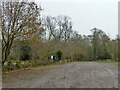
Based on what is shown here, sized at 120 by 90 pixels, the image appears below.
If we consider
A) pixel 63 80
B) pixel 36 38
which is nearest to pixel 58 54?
pixel 36 38

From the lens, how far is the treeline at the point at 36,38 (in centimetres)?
1348

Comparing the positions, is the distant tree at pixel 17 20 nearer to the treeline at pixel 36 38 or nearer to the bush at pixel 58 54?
the treeline at pixel 36 38

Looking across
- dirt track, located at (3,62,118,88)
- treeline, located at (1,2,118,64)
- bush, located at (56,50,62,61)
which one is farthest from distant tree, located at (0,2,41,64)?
bush, located at (56,50,62,61)

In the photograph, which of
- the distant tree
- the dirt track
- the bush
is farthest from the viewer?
the bush

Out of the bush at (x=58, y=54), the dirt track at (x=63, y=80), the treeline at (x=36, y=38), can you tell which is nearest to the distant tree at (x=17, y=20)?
the treeline at (x=36, y=38)

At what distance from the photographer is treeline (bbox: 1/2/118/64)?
44.2 ft

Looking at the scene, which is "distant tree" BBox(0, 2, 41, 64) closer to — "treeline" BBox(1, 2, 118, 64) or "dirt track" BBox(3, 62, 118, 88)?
"treeline" BBox(1, 2, 118, 64)

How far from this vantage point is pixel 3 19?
42.6 ft

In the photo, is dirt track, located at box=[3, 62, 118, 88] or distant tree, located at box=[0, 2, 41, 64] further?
distant tree, located at box=[0, 2, 41, 64]

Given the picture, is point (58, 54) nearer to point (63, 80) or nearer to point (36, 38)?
point (36, 38)

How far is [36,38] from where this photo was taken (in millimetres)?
14523

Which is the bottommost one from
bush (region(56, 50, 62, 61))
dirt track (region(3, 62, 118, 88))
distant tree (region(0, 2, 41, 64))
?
dirt track (region(3, 62, 118, 88))

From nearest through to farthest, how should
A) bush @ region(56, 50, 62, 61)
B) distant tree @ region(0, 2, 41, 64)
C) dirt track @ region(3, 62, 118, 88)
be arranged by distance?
dirt track @ region(3, 62, 118, 88)
distant tree @ region(0, 2, 41, 64)
bush @ region(56, 50, 62, 61)

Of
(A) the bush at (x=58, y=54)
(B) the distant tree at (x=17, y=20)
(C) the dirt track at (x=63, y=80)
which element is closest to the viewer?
(C) the dirt track at (x=63, y=80)
